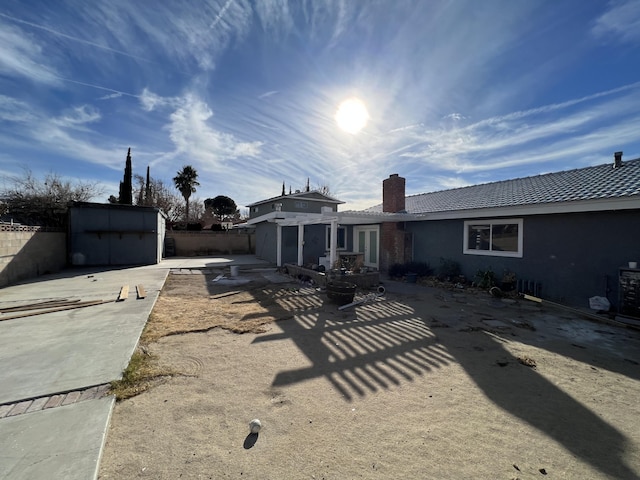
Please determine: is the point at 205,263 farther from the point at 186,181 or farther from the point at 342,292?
the point at 186,181

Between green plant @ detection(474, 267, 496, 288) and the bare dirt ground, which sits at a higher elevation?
green plant @ detection(474, 267, 496, 288)

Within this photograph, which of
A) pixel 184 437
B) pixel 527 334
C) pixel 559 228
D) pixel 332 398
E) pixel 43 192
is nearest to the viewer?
pixel 184 437

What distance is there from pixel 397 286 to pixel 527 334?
462cm

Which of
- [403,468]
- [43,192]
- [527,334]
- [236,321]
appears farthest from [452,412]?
[43,192]

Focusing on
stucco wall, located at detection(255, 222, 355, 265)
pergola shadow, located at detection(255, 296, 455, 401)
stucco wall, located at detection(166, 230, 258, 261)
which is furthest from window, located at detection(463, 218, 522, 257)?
stucco wall, located at detection(166, 230, 258, 261)

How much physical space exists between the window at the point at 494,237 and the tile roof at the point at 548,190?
25.2 inches

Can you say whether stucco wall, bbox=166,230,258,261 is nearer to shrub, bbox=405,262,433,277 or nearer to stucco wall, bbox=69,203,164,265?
stucco wall, bbox=69,203,164,265

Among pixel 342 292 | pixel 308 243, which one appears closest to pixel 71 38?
pixel 342 292

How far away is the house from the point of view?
21.5 feet

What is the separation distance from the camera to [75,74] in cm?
812

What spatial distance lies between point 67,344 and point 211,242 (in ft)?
59.1

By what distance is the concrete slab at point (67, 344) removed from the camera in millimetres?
2926

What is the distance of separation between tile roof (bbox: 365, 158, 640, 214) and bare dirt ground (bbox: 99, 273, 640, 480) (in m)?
3.54

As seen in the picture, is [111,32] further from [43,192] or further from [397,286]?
[43,192]
